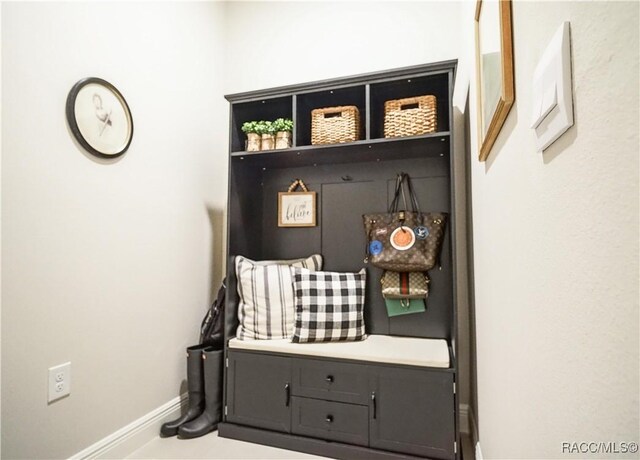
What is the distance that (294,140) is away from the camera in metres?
1.89

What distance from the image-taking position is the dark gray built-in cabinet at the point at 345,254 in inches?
61.8

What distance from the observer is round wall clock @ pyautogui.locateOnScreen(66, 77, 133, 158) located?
1.44 meters

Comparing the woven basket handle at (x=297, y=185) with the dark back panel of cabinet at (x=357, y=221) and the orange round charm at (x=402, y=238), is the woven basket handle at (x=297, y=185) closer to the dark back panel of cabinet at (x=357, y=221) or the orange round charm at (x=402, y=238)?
the dark back panel of cabinet at (x=357, y=221)

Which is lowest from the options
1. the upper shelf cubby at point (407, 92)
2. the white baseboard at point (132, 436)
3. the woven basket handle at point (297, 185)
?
the white baseboard at point (132, 436)

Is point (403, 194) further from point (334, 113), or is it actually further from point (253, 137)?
point (253, 137)

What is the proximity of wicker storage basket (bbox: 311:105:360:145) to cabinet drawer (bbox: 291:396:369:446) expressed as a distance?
4.50 feet

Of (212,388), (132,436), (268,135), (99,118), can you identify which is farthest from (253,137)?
(132,436)

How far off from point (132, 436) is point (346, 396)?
1084mm

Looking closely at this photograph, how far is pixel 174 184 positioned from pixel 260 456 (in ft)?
5.06

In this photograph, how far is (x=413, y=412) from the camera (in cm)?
156

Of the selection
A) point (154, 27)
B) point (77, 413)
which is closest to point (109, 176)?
point (154, 27)

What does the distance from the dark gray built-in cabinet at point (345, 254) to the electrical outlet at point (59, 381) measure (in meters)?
0.72

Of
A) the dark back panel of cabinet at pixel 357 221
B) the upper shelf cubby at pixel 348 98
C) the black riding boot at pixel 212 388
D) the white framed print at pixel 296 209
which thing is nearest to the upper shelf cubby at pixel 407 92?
the upper shelf cubby at pixel 348 98

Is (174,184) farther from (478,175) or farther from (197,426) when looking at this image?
(478,175)
